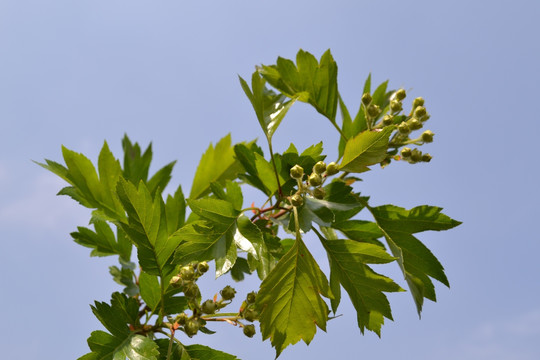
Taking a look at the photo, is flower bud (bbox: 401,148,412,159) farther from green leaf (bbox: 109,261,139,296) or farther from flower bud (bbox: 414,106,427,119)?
green leaf (bbox: 109,261,139,296)

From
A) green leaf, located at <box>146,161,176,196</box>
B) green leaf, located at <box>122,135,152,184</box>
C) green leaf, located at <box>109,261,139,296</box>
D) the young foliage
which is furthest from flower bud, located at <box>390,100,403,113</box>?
green leaf, located at <box>109,261,139,296</box>

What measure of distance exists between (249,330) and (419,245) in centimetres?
59

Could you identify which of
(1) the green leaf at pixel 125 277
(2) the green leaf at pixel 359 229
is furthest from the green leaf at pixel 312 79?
(1) the green leaf at pixel 125 277

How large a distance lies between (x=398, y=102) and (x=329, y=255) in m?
0.56

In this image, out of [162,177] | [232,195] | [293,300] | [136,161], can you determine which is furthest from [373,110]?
[136,161]

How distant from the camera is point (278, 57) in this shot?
187cm

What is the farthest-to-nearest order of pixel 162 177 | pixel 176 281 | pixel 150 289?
pixel 162 177 → pixel 150 289 → pixel 176 281

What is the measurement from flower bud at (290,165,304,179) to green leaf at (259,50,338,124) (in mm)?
428

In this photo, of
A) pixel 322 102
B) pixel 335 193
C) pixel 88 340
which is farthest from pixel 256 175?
pixel 88 340

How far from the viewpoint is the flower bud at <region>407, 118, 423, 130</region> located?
5.28ft

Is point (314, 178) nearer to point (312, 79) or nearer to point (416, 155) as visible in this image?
point (416, 155)

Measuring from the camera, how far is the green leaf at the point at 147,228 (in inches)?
59.9

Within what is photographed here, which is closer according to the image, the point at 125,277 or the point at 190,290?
the point at 190,290

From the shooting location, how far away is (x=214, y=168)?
7.11ft
